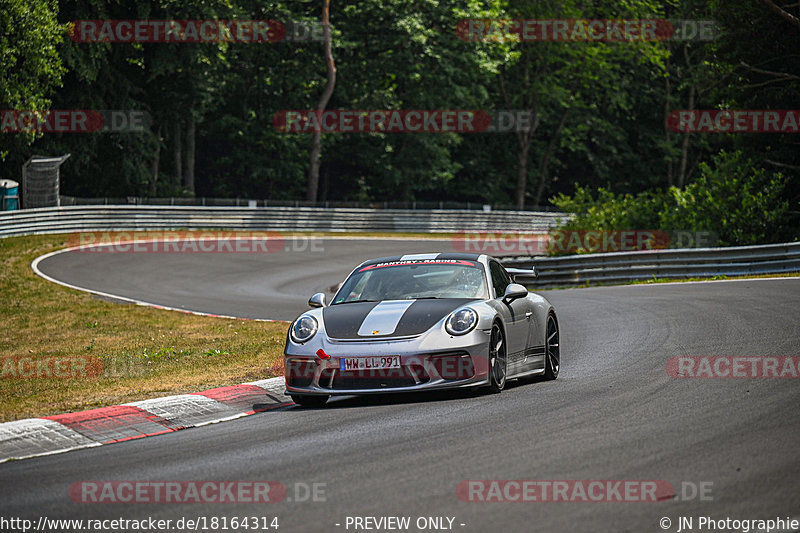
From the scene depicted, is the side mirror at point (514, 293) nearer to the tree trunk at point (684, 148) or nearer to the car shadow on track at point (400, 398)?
the car shadow on track at point (400, 398)

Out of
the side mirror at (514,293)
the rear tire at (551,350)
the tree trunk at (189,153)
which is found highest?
the tree trunk at (189,153)

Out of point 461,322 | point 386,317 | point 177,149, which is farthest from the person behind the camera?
Result: point 177,149

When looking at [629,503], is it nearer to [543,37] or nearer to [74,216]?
[74,216]

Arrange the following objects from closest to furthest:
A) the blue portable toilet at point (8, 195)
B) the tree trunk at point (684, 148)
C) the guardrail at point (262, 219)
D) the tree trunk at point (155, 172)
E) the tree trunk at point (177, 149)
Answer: the blue portable toilet at point (8, 195), the guardrail at point (262, 219), the tree trunk at point (155, 172), the tree trunk at point (177, 149), the tree trunk at point (684, 148)

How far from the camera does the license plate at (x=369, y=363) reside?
9031 millimetres

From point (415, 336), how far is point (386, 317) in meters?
0.45

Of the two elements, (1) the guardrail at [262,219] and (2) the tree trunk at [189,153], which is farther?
(2) the tree trunk at [189,153]

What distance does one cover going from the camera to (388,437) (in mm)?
7176

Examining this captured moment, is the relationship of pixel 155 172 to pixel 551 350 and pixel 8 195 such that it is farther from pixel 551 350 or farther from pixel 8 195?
pixel 551 350

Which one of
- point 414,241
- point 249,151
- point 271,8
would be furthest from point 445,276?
point 249,151

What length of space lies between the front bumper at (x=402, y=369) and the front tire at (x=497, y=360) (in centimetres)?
15

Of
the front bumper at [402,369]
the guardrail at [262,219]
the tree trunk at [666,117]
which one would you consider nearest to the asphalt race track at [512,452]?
the front bumper at [402,369]

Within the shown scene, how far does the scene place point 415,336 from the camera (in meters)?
9.20

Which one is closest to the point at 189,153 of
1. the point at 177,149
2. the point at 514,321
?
the point at 177,149
